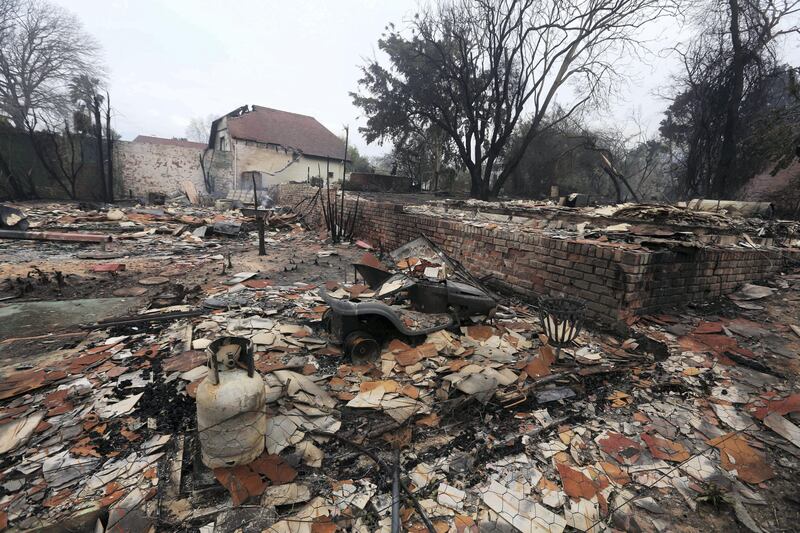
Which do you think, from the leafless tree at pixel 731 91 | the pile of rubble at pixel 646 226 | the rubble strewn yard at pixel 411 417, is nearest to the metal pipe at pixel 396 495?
the rubble strewn yard at pixel 411 417

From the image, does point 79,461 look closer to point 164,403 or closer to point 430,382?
point 164,403

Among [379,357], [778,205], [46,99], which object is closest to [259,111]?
[46,99]

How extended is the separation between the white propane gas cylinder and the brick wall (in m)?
3.63

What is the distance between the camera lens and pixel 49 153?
13797 millimetres

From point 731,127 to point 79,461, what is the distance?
1925 centimetres

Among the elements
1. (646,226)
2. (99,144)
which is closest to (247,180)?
(99,144)

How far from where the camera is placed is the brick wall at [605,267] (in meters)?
3.63

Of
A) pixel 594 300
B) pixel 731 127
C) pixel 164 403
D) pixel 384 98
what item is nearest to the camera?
pixel 164 403

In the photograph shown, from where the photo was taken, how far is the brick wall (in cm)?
363

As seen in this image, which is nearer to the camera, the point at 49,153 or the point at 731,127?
the point at 731,127

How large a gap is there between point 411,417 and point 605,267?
9.09 ft

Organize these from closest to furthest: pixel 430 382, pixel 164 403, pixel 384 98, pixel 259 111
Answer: pixel 164 403 < pixel 430 382 < pixel 384 98 < pixel 259 111

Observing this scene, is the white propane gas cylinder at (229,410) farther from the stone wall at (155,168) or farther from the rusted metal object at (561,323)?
the stone wall at (155,168)

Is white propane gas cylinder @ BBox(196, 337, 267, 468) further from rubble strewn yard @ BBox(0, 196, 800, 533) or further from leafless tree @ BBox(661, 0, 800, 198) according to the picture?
leafless tree @ BBox(661, 0, 800, 198)
